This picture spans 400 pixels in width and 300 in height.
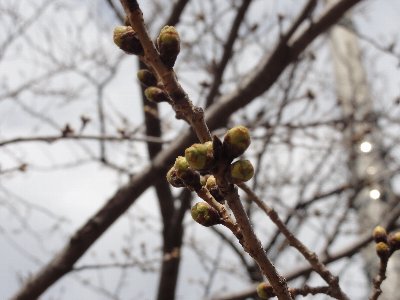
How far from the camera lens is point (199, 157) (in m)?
0.79

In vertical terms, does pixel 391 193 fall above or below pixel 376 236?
above

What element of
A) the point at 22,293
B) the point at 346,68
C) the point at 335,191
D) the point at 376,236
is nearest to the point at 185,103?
the point at 376,236

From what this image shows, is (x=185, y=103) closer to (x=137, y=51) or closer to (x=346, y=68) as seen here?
(x=137, y=51)

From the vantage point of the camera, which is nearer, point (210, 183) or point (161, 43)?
point (161, 43)

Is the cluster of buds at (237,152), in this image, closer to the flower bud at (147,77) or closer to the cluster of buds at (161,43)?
the cluster of buds at (161,43)

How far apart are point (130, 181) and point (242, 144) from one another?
223 centimetres

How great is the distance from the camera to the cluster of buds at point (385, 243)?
1327 millimetres

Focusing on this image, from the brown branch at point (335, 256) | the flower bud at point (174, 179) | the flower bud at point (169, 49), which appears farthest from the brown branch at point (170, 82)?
the brown branch at point (335, 256)

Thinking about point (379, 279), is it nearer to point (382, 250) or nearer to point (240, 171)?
point (382, 250)

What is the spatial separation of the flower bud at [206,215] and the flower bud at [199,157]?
0.18 meters

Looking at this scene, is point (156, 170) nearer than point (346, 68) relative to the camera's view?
Yes

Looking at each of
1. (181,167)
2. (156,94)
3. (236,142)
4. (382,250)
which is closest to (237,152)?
(236,142)

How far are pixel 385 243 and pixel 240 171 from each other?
Result: 76 centimetres

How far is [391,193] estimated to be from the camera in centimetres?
512
